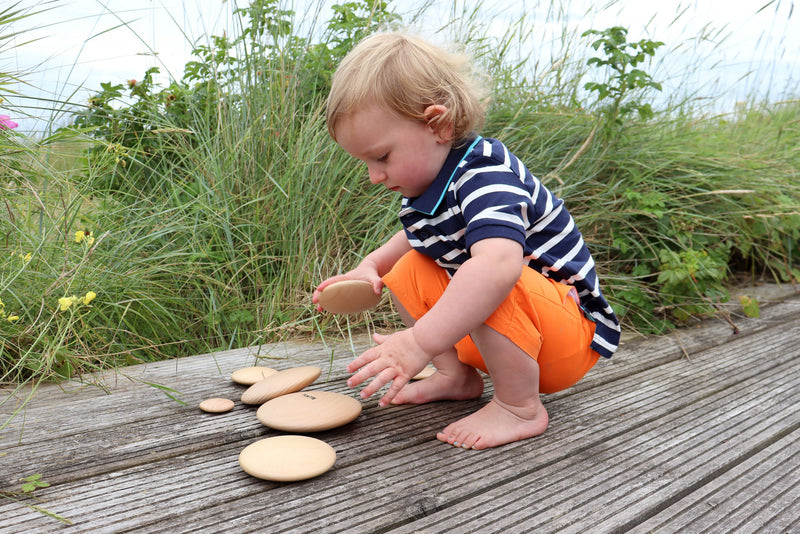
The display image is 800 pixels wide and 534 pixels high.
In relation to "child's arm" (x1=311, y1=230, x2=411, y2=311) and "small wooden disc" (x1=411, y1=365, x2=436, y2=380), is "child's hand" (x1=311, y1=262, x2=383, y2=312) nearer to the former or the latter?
"child's arm" (x1=311, y1=230, x2=411, y2=311)

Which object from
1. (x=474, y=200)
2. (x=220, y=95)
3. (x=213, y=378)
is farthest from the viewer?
(x=220, y=95)

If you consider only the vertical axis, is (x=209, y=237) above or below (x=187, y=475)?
above

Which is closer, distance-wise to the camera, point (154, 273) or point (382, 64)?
point (382, 64)

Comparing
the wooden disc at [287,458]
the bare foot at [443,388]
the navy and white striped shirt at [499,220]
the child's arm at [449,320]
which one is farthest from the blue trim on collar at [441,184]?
the wooden disc at [287,458]

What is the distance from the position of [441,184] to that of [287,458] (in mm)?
654

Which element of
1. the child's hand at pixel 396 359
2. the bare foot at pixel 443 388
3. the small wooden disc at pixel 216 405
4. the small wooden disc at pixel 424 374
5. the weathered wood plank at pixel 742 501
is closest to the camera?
the weathered wood plank at pixel 742 501

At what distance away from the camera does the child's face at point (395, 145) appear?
1277mm

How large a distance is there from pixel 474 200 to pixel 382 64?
14.3 inches

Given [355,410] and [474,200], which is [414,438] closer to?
[355,410]

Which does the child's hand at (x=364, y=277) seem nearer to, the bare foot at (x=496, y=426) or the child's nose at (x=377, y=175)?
the child's nose at (x=377, y=175)

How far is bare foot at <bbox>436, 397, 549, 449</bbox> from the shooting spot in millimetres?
1245

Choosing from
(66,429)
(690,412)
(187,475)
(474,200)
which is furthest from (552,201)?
(66,429)

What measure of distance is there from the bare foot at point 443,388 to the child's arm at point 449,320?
1.06 feet

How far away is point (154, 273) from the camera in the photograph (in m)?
2.11
